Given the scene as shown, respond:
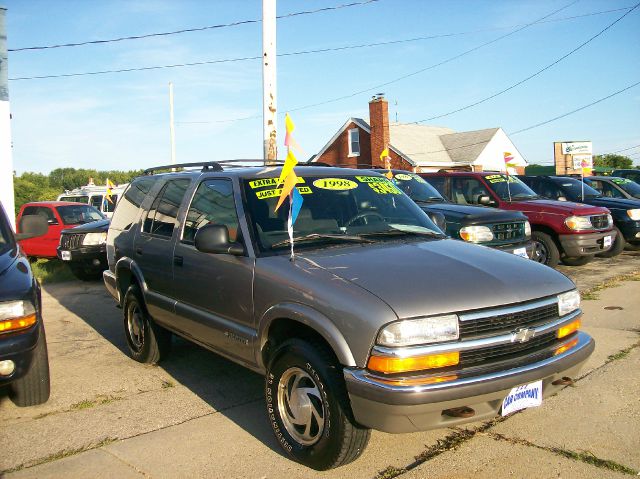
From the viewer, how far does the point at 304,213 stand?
436 centimetres

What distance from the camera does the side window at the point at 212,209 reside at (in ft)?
14.5

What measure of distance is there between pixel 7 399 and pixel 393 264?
3.47m

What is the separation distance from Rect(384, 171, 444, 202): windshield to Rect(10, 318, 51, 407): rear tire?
6.50 metres

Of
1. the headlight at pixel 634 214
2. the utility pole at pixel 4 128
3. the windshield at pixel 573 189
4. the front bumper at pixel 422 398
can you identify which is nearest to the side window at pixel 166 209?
the front bumper at pixel 422 398

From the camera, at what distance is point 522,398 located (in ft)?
10.9

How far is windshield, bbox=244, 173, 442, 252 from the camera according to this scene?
4195 mm

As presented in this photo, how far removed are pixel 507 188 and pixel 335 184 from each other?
729 centimetres

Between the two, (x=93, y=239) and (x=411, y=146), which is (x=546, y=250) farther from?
(x=411, y=146)

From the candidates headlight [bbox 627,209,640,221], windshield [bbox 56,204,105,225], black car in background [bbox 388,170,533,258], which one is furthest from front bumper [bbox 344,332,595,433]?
windshield [bbox 56,204,105,225]

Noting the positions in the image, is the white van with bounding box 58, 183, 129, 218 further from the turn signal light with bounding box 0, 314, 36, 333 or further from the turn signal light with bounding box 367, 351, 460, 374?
the turn signal light with bounding box 367, 351, 460, 374

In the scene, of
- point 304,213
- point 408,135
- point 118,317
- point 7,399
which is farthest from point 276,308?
point 408,135

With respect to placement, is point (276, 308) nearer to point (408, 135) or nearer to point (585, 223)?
point (585, 223)

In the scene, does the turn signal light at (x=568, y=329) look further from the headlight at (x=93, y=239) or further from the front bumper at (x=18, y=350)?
the headlight at (x=93, y=239)

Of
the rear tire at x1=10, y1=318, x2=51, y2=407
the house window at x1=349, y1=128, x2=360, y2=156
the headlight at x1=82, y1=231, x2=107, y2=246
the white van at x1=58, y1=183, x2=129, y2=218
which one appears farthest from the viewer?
the house window at x1=349, y1=128, x2=360, y2=156
